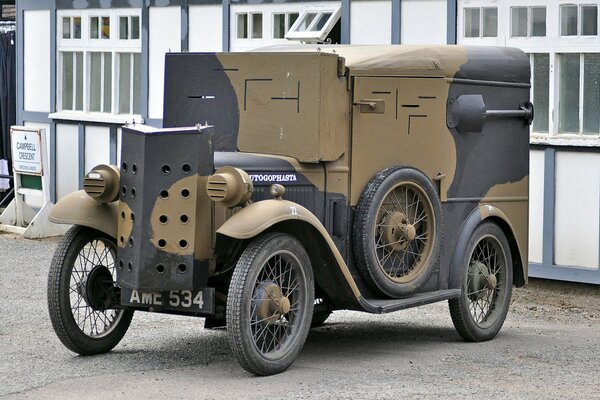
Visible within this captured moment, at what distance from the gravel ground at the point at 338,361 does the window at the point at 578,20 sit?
238cm

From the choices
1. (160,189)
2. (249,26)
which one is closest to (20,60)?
(249,26)

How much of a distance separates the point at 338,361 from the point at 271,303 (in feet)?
2.53

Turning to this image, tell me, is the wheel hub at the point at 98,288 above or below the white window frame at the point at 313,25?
below

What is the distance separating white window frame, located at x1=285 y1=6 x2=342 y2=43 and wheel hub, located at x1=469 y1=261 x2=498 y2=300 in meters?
4.68

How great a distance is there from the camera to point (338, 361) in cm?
796

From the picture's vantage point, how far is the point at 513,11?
38.5 ft

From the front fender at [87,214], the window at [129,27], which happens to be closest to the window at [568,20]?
the front fender at [87,214]

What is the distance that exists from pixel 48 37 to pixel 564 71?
7.71m

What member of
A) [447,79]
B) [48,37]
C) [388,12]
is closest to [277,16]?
[388,12]

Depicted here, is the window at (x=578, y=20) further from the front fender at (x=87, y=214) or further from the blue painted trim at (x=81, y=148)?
A: the blue painted trim at (x=81, y=148)

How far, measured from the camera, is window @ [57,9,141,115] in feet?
51.8

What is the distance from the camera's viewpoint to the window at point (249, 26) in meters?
14.1

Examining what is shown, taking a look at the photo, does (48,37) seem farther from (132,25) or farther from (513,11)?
(513,11)

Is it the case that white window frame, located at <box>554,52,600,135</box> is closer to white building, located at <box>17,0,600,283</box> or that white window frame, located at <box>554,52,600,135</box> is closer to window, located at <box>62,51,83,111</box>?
white building, located at <box>17,0,600,283</box>
